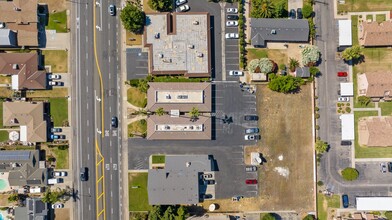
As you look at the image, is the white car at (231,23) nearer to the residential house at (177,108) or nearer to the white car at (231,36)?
the white car at (231,36)

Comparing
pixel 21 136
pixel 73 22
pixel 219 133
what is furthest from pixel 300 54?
pixel 21 136

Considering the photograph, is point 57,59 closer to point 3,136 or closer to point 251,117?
point 3,136

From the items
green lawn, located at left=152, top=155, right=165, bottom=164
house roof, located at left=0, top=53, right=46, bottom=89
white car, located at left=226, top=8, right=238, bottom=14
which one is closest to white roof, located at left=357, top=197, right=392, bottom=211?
green lawn, located at left=152, top=155, right=165, bottom=164

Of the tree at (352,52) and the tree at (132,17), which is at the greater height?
the tree at (132,17)

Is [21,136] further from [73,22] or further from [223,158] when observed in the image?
[223,158]

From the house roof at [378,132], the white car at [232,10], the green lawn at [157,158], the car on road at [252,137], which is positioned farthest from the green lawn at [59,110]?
the house roof at [378,132]

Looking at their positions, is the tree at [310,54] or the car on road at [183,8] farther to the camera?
the car on road at [183,8]

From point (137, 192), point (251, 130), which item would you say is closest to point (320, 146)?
point (251, 130)
